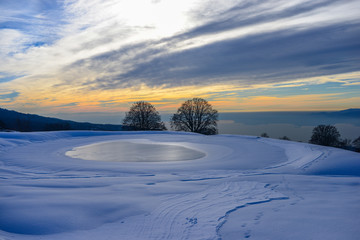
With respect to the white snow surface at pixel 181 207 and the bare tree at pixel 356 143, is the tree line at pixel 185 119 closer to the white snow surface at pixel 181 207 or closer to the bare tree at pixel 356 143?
the bare tree at pixel 356 143

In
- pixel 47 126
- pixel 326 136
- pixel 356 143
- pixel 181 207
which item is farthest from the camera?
pixel 47 126

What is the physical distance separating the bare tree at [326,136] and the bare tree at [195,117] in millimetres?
12414

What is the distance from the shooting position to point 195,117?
1192 inches

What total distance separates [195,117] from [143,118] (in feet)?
23.5

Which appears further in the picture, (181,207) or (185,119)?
(185,119)

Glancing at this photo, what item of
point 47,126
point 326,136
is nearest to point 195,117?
point 326,136

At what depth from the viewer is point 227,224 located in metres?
2.58

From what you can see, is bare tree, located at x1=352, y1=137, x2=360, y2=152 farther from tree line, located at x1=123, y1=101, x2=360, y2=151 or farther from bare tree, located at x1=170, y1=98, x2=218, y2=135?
bare tree, located at x1=170, y1=98, x2=218, y2=135

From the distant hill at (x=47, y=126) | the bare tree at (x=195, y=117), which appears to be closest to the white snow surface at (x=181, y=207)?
the bare tree at (x=195, y=117)

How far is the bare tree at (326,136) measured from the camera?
27.0 m

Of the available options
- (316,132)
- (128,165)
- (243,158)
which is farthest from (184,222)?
(316,132)

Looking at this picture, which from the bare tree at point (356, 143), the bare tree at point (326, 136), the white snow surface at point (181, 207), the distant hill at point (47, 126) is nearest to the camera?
the white snow surface at point (181, 207)

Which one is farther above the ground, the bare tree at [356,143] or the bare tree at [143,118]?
the bare tree at [143,118]

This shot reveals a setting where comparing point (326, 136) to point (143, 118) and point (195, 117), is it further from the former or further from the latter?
point (143, 118)
